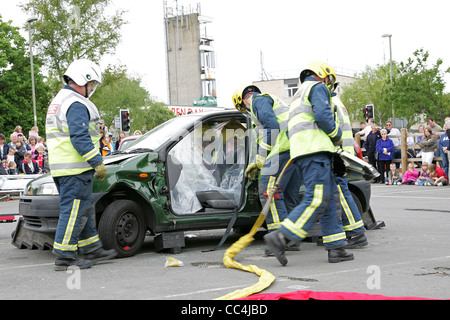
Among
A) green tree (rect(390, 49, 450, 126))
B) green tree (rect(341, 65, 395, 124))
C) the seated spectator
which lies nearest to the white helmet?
the seated spectator

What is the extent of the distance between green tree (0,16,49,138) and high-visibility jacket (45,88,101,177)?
3898 cm

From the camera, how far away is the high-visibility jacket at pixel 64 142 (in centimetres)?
650

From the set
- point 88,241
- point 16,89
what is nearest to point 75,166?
point 88,241

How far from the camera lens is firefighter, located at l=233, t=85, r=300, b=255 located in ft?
23.7

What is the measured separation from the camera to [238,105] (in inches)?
302

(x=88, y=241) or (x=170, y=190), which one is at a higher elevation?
(x=170, y=190)

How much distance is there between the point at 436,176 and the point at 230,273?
14.3 metres

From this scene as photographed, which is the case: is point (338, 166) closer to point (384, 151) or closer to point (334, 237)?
point (334, 237)

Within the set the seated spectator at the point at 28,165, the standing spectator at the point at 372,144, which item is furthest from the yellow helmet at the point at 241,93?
the standing spectator at the point at 372,144

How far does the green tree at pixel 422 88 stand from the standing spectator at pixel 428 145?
50.8 ft

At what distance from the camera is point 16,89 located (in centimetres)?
4566

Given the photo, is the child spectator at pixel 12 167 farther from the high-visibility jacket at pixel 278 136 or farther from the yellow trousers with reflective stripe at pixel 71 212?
the high-visibility jacket at pixel 278 136

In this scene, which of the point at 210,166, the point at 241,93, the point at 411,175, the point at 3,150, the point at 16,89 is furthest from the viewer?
the point at 16,89
